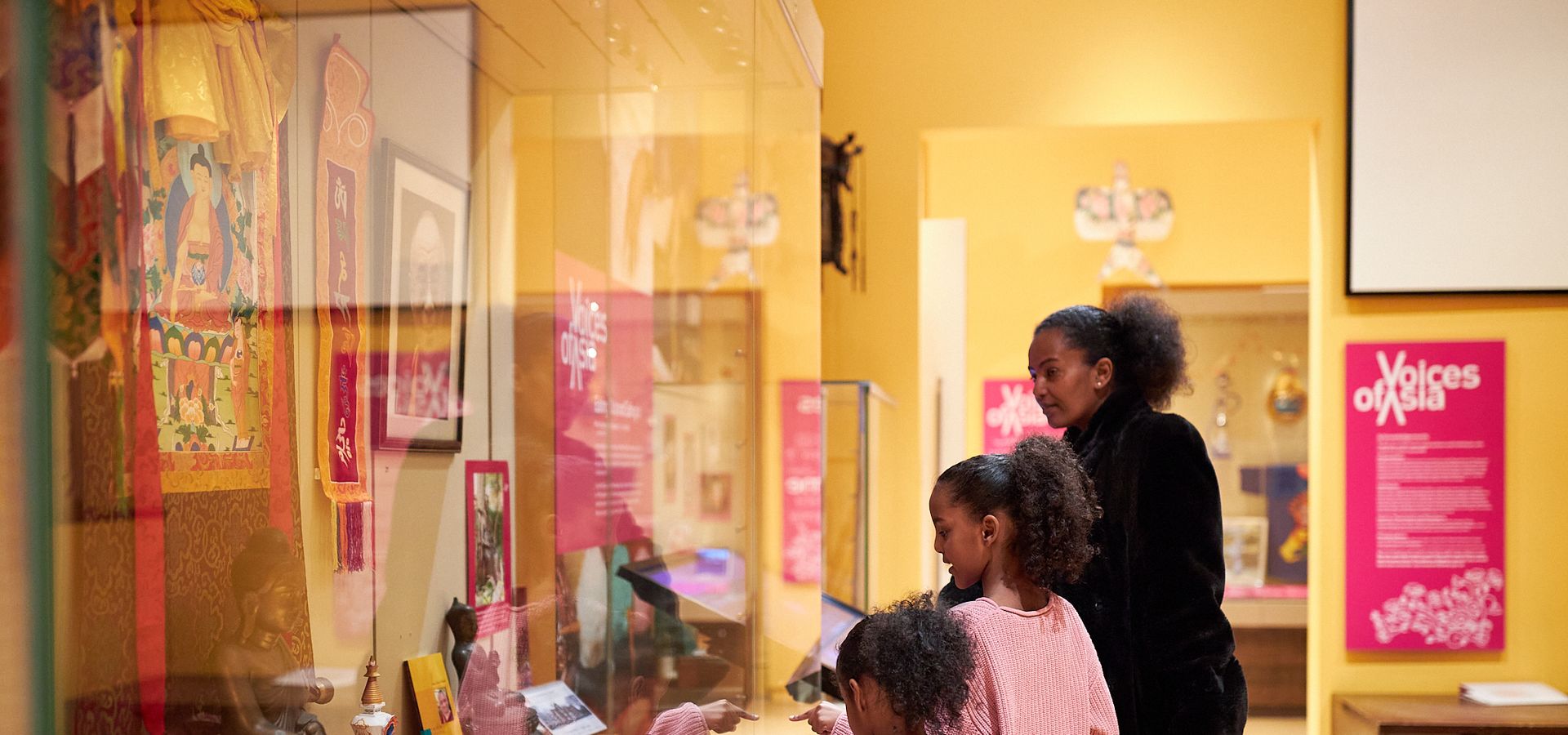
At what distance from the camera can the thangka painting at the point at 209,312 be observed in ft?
3.34

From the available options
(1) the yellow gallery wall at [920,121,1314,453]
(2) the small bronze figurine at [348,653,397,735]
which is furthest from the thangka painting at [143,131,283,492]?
(1) the yellow gallery wall at [920,121,1314,453]

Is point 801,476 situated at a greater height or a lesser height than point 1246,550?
greater

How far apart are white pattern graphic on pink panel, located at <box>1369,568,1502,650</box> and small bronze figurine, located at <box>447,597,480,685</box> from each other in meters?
4.41

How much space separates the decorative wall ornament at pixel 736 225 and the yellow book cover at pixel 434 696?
1336 mm

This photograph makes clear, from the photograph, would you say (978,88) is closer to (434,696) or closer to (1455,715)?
(1455,715)

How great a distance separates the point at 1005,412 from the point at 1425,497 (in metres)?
2.25

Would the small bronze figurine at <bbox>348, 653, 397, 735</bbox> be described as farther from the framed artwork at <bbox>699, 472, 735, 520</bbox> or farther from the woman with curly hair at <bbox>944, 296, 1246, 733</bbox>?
the framed artwork at <bbox>699, 472, 735, 520</bbox>

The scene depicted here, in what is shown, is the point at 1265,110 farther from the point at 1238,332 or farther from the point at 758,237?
the point at 758,237

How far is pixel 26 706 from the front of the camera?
0.73 meters

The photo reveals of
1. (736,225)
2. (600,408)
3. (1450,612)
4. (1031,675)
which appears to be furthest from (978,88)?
(1031,675)

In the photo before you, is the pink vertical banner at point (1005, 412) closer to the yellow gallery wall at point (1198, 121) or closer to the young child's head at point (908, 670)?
the yellow gallery wall at point (1198, 121)

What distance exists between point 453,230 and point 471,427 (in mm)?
255

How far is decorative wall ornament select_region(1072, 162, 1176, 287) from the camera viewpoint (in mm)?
7047

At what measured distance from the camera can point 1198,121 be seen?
5152 millimetres
